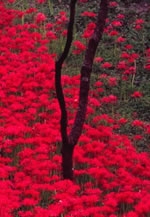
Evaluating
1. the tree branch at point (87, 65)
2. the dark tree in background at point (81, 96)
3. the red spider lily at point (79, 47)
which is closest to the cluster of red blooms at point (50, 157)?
the dark tree in background at point (81, 96)

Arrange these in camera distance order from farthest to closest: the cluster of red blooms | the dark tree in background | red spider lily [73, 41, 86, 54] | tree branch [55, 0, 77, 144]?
red spider lily [73, 41, 86, 54], the dark tree in background, tree branch [55, 0, 77, 144], the cluster of red blooms

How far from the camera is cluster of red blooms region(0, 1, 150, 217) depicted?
6.43m

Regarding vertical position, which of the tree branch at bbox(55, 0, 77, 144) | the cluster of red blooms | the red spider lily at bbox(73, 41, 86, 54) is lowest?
the cluster of red blooms

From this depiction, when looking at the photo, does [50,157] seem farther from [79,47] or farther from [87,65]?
[79,47]

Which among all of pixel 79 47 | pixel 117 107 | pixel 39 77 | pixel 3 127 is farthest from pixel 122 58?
pixel 3 127

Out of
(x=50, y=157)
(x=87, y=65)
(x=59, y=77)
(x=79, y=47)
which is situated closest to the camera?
(x=59, y=77)

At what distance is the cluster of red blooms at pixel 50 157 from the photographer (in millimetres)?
6426

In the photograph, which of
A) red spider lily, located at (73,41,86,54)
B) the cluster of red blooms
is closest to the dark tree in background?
the cluster of red blooms

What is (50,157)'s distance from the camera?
26.1ft

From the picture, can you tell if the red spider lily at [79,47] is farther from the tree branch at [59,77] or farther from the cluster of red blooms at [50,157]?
the tree branch at [59,77]

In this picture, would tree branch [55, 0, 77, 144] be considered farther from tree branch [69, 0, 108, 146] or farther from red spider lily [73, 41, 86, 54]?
red spider lily [73, 41, 86, 54]

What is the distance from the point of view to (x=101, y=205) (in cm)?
687

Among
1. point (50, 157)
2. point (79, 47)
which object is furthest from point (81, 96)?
point (79, 47)

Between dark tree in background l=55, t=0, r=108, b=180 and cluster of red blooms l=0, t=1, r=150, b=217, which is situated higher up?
dark tree in background l=55, t=0, r=108, b=180
